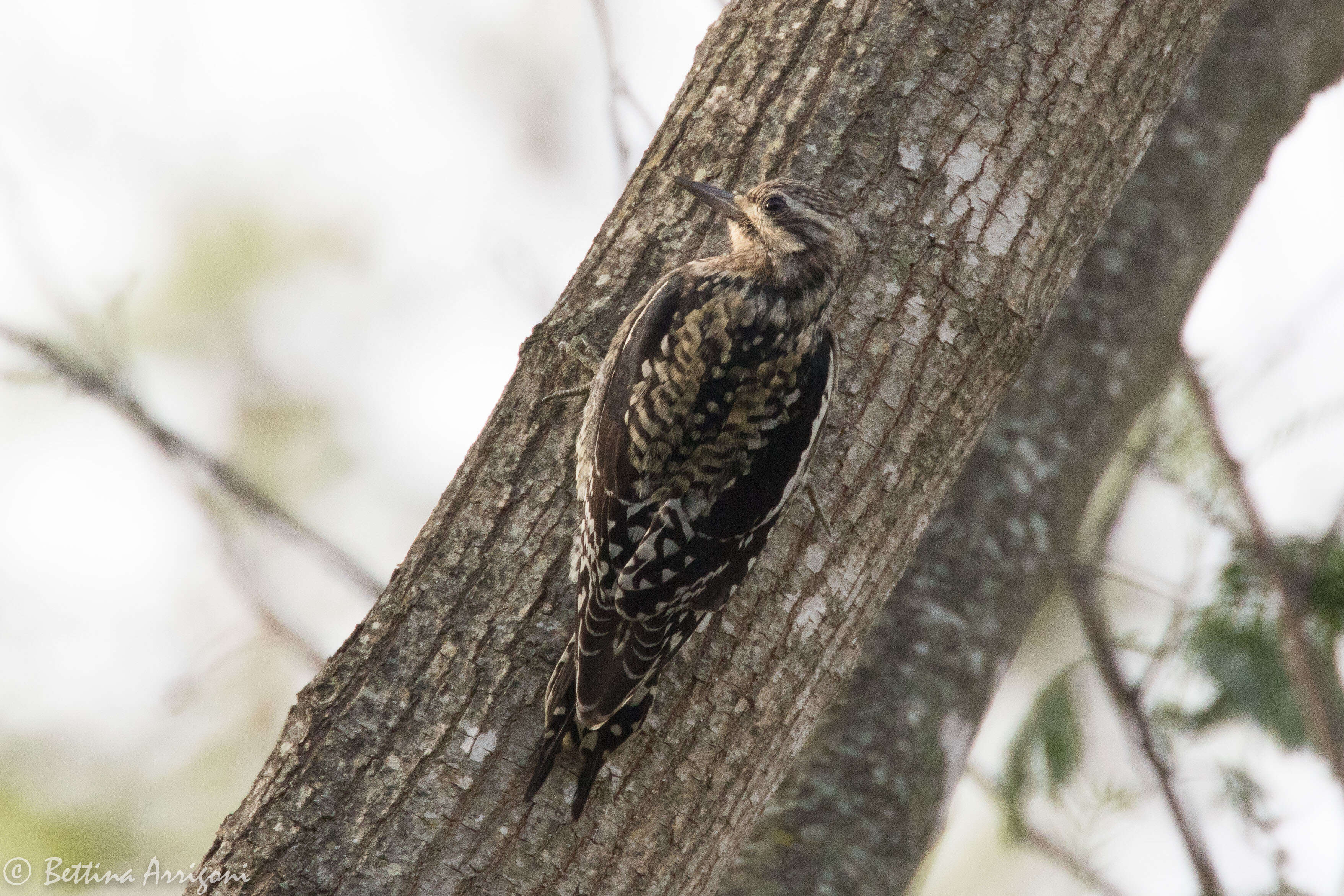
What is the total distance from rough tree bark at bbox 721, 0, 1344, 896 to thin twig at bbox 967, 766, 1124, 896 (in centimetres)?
50

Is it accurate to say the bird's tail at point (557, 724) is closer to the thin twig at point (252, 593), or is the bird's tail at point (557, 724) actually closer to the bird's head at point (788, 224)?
the bird's head at point (788, 224)

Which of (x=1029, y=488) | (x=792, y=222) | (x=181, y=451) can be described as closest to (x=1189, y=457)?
(x=1029, y=488)

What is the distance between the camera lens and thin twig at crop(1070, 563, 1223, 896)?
3.61m

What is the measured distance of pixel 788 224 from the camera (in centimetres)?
299

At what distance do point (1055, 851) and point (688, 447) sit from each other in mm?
2455

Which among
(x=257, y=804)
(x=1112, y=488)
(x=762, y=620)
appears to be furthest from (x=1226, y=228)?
(x=257, y=804)

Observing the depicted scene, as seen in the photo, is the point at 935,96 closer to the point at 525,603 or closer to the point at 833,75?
the point at 833,75

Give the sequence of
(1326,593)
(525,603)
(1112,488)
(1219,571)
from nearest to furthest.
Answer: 1. (525,603)
2. (1326,593)
3. (1219,571)
4. (1112,488)

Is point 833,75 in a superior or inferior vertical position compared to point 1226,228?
inferior

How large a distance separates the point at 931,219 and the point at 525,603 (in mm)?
1399

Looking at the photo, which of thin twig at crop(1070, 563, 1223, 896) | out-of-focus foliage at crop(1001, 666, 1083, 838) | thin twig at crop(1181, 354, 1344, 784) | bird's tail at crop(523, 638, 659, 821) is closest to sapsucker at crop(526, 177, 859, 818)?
bird's tail at crop(523, 638, 659, 821)

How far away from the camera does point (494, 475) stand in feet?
9.20

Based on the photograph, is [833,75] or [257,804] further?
[833,75]

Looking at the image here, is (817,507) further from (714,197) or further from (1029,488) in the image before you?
(1029,488)
